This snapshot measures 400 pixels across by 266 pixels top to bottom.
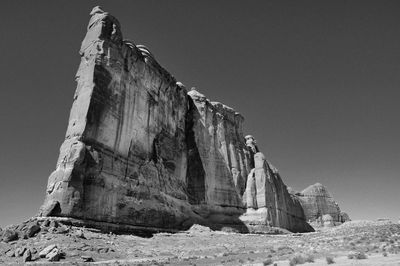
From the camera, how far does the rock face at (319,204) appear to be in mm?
94688

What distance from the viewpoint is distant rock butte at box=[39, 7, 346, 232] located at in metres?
30.7

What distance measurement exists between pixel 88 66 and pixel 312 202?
3129 inches

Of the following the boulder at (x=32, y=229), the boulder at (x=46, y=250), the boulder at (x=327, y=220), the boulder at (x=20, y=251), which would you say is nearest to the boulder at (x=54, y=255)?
the boulder at (x=46, y=250)

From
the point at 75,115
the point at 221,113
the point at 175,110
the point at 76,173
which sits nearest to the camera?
the point at 76,173

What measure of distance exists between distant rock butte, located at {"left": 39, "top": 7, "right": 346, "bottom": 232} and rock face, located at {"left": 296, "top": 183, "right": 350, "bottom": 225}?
28.7 metres

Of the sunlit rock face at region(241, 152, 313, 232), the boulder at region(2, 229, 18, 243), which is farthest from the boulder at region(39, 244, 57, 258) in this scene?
the sunlit rock face at region(241, 152, 313, 232)

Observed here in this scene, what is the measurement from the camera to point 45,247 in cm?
2109

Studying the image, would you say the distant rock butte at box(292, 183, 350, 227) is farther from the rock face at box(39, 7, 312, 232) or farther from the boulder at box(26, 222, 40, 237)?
the boulder at box(26, 222, 40, 237)

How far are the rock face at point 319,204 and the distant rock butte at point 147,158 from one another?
2871 centimetres

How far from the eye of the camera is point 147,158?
41062 mm

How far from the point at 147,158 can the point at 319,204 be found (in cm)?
7137

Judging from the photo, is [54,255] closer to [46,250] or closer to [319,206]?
[46,250]

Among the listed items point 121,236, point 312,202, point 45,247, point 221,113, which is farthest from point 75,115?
point 312,202

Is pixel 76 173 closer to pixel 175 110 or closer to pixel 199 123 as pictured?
pixel 175 110
